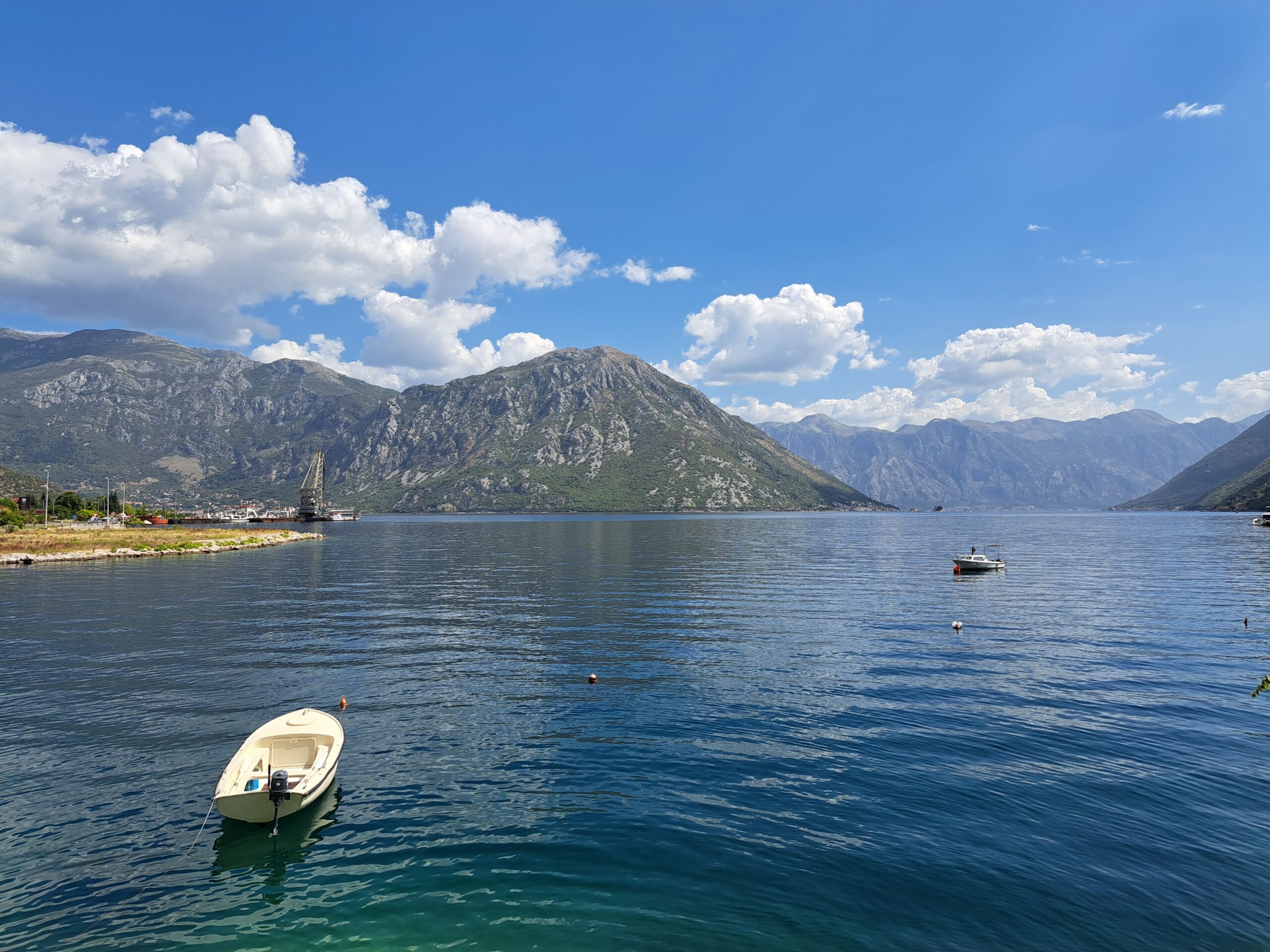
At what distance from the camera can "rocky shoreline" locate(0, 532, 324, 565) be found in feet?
342

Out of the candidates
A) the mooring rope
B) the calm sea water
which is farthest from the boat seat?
the mooring rope

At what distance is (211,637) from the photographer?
160ft

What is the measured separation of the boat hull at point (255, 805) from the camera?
19562mm

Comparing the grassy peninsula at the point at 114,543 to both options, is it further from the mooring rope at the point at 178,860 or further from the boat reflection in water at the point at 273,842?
the boat reflection in water at the point at 273,842

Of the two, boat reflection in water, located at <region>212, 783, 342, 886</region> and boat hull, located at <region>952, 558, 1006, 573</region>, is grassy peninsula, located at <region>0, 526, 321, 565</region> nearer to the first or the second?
boat reflection in water, located at <region>212, 783, 342, 886</region>

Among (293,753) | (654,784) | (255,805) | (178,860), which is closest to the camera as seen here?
(178,860)

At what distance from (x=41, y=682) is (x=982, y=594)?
84.2 metres

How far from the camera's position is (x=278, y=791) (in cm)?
1955

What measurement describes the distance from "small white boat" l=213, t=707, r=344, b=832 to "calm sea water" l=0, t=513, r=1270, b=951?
997 mm

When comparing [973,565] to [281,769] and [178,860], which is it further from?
[178,860]

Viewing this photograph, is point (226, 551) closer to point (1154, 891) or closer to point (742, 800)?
point (742, 800)

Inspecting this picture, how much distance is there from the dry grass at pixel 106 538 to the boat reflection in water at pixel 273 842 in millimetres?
125091

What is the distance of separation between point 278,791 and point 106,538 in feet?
511

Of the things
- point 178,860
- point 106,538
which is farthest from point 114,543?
point 178,860
